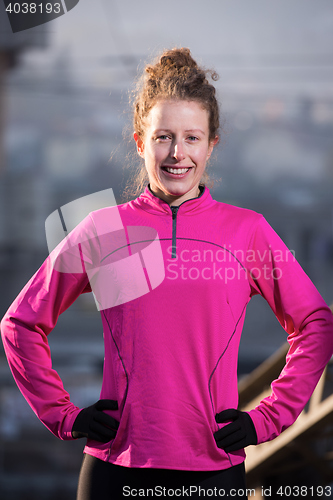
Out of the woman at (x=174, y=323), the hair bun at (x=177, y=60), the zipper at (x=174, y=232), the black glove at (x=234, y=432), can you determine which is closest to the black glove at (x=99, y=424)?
the woman at (x=174, y=323)

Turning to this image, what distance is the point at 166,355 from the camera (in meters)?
1.04

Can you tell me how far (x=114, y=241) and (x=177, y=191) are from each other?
6.4 inches

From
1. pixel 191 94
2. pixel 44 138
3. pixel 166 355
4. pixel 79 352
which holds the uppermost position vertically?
pixel 44 138

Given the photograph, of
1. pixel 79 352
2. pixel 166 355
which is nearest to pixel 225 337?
pixel 166 355

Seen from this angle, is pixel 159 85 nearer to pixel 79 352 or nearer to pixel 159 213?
pixel 159 213

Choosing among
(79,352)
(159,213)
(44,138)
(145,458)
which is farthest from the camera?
(44,138)

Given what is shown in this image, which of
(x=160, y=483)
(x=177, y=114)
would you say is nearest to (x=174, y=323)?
(x=160, y=483)

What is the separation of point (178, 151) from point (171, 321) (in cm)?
32

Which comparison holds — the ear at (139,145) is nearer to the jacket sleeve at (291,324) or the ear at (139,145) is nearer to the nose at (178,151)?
the nose at (178,151)

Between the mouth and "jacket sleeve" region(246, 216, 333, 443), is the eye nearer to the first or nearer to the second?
the mouth

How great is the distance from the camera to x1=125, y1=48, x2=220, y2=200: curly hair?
108 cm

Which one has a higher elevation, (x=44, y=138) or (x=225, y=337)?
(x=44, y=138)

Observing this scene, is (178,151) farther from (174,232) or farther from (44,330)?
(44,330)

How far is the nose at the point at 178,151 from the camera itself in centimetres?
107
